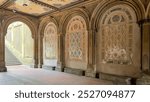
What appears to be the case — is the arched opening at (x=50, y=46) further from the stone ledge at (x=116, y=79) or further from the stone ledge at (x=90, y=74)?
the stone ledge at (x=116, y=79)

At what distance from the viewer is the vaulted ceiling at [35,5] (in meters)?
7.21

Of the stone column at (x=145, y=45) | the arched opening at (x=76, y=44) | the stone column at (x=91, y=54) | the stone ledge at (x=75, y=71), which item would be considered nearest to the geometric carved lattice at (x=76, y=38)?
the arched opening at (x=76, y=44)

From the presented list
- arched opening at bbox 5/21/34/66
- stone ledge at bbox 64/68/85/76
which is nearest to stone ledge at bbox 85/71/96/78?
stone ledge at bbox 64/68/85/76

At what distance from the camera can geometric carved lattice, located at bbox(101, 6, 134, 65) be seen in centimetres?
570

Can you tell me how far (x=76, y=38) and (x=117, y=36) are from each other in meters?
2.33

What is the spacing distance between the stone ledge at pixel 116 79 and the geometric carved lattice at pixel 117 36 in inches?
22.3

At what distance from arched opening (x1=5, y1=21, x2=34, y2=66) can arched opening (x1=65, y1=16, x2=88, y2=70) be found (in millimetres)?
3612

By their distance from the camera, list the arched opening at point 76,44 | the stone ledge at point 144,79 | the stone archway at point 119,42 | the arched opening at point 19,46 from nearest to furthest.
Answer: the stone ledge at point 144,79 → the stone archway at point 119,42 → the arched opening at point 76,44 → the arched opening at point 19,46

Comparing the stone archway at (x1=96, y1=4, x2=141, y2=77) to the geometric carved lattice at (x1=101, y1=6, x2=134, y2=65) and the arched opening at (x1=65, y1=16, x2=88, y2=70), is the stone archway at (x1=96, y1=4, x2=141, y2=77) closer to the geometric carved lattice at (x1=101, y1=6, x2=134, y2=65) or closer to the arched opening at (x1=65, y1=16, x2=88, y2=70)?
the geometric carved lattice at (x1=101, y1=6, x2=134, y2=65)

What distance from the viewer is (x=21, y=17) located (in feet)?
30.4

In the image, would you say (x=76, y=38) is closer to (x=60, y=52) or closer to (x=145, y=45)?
(x=60, y=52)

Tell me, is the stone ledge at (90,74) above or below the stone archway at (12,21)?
below

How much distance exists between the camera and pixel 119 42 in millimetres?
5953

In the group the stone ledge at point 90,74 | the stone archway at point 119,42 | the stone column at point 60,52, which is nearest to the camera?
the stone archway at point 119,42
